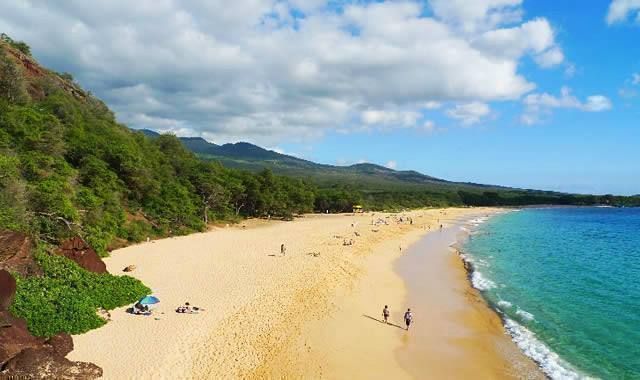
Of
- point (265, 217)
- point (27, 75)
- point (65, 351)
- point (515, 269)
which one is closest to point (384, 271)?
point (515, 269)

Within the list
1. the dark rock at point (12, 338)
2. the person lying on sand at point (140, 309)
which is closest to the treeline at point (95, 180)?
the person lying on sand at point (140, 309)

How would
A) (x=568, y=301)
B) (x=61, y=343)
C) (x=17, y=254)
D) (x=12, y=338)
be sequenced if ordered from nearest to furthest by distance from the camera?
(x=12, y=338) → (x=61, y=343) → (x=17, y=254) → (x=568, y=301)

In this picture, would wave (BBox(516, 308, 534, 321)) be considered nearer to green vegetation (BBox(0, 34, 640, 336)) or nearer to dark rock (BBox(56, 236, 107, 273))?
green vegetation (BBox(0, 34, 640, 336))

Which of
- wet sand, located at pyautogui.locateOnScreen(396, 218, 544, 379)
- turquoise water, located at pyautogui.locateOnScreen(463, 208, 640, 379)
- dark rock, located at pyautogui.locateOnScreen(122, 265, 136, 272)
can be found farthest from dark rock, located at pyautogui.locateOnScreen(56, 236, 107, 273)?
turquoise water, located at pyautogui.locateOnScreen(463, 208, 640, 379)

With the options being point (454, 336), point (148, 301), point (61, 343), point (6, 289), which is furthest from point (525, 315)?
point (6, 289)

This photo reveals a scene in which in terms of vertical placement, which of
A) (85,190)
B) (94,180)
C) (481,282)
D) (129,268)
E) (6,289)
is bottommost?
(481,282)

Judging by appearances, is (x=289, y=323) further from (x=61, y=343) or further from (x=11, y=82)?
(x=11, y=82)
